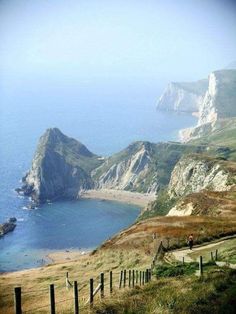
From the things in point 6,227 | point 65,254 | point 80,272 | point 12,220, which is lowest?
point 65,254

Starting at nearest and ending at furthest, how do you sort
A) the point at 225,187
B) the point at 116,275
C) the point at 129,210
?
the point at 116,275 < the point at 225,187 < the point at 129,210

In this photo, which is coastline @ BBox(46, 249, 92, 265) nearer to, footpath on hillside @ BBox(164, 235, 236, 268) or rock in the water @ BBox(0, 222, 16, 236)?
rock in the water @ BBox(0, 222, 16, 236)

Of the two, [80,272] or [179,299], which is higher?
[179,299]

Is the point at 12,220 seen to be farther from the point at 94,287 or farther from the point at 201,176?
the point at 94,287

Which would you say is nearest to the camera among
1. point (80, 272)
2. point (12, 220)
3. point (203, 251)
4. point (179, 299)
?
point (179, 299)

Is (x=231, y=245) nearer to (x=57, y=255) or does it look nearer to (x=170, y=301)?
(x=170, y=301)

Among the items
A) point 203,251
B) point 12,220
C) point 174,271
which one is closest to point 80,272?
point 203,251

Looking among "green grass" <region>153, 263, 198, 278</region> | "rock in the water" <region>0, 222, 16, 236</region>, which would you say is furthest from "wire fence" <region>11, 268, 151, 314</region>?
"rock in the water" <region>0, 222, 16, 236</region>

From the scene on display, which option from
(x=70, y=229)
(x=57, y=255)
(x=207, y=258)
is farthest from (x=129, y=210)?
(x=207, y=258)

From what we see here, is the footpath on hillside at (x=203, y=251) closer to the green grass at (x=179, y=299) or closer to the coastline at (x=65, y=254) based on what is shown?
the green grass at (x=179, y=299)
